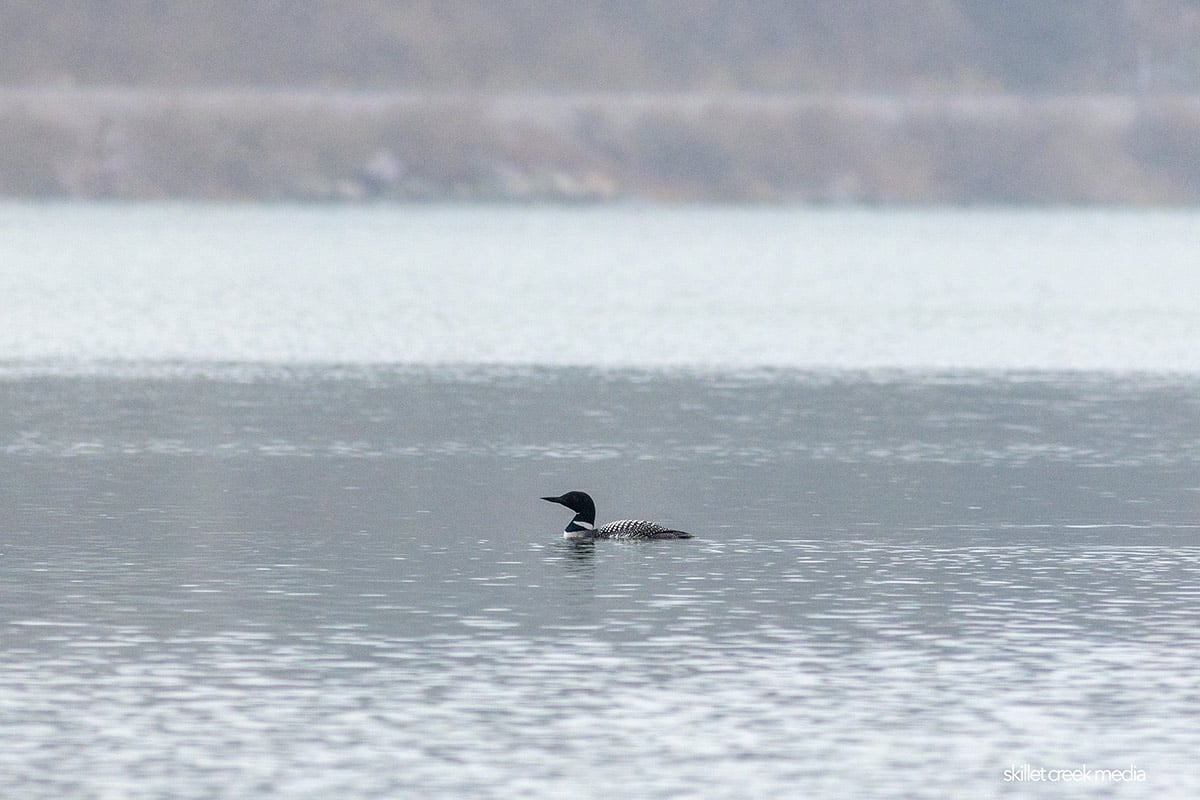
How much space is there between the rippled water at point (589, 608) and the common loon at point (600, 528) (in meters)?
0.25

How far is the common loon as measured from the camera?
28391 millimetres

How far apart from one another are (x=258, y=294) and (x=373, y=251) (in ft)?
139

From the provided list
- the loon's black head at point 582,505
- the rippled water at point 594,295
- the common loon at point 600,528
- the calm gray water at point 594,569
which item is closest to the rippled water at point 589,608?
the calm gray water at point 594,569

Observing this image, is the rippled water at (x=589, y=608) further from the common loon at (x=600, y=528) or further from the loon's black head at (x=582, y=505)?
the loon's black head at (x=582, y=505)

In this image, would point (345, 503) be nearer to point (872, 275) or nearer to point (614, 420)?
point (614, 420)

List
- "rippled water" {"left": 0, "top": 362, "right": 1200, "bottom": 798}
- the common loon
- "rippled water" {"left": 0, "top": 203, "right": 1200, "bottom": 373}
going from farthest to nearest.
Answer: "rippled water" {"left": 0, "top": 203, "right": 1200, "bottom": 373} → the common loon → "rippled water" {"left": 0, "top": 362, "right": 1200, "bottom": 798}

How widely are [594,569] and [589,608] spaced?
2.49 m

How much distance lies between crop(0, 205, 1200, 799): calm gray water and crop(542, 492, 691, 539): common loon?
0.18 metres

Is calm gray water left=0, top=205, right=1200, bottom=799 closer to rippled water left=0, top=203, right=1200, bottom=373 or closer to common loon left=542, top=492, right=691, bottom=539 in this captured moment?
common loon left=542, top=492, right=691, bottom=539

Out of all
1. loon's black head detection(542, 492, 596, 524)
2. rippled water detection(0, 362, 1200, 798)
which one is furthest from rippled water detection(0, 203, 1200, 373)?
loon's black head detection(542, 492, 596, 524)

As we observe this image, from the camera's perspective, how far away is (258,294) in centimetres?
8694

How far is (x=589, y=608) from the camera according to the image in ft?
79.9

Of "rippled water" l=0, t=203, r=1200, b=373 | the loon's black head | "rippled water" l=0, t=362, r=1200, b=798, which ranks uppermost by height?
"rippled water" l=0, t=203, r=1200, b=373

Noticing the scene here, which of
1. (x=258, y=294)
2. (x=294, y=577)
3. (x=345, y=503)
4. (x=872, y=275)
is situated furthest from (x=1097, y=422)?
(x=872, y=275)
